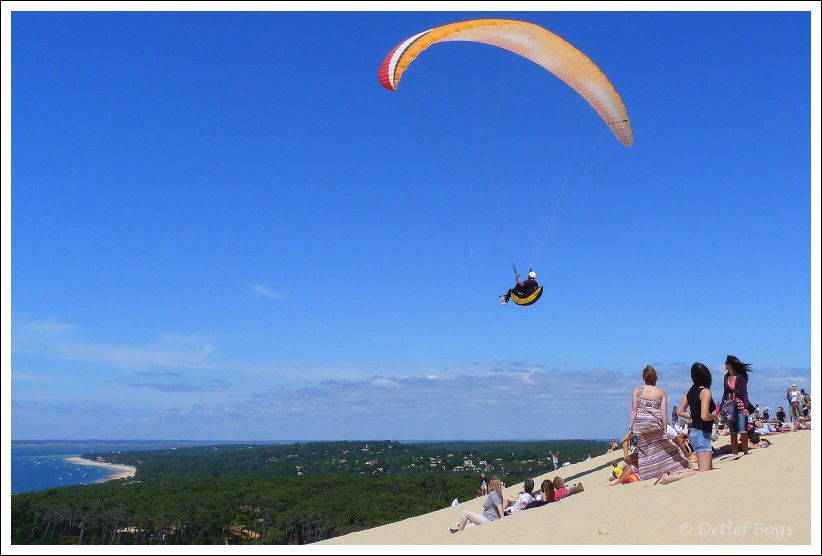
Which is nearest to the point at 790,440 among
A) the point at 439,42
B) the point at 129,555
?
the point at 439,42

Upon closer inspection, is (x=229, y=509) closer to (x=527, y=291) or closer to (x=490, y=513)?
(x=527, y=291)

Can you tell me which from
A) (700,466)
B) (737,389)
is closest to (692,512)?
(700,466)

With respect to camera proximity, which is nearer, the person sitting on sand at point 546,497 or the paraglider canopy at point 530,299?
the person sitting on sand at point 546,497

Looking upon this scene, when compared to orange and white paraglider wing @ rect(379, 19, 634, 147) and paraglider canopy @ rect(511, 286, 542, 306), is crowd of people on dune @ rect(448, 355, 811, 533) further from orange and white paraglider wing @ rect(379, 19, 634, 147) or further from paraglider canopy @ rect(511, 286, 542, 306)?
orange and white paraglider wing @ rect(379, 19, 634, 147)

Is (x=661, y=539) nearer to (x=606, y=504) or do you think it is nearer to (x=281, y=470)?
(x=606, y=504)

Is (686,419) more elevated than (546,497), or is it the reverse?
(686,419)

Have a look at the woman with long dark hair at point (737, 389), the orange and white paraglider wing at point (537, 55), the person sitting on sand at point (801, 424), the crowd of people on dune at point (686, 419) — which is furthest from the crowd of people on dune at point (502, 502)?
the orange and white paraglider wing at point (537, 55)

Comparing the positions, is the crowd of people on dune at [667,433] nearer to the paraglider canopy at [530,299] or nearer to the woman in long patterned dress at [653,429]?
the woman in long patterned dress at [653,429]

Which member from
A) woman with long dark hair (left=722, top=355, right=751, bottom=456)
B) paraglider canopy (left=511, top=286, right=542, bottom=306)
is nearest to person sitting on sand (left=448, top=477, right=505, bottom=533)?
woman with long dark hair (left=722, top=355, right=751, bottom=456)
